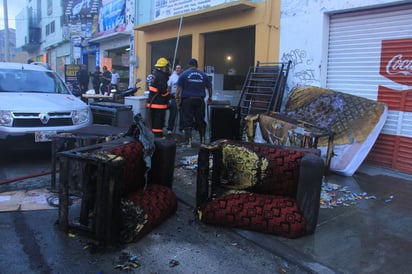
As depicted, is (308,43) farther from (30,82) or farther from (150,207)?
(30,82)

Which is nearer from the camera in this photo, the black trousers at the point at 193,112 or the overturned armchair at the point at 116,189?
the overturned armchair at the point at 116,189

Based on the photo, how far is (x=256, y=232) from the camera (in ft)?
13.3

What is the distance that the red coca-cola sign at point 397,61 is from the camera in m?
6.43

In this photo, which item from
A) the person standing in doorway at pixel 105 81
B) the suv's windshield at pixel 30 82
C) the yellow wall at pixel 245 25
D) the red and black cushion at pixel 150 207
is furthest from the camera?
the person standing in doorway at pixel 105 81

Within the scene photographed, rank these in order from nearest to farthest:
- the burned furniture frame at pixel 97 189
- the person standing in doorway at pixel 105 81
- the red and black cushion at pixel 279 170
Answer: the burned furniture frame at pixel 97 189
the red and black cushion at pixel 279 170
the person standing in doorway at pixel 105 81

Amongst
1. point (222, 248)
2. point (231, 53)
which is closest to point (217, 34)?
point (231, 53)

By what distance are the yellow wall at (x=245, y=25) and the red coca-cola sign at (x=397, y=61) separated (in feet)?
8.41

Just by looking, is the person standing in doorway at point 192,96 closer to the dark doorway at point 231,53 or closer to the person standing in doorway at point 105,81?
the dark doorway at point 231,53

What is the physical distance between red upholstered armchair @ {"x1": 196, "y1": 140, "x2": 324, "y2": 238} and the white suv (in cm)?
333

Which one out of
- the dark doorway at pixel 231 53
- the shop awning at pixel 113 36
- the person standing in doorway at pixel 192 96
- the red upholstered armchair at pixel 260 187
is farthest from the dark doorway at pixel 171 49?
the red upholstered armchair at pixel 260 187

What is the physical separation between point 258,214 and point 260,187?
1.49 feet

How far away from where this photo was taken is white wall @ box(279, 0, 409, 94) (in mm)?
7637

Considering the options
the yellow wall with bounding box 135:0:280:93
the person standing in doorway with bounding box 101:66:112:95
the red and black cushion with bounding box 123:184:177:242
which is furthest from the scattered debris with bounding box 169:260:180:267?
the person standing in doorway with bounding box 101:66:112:95

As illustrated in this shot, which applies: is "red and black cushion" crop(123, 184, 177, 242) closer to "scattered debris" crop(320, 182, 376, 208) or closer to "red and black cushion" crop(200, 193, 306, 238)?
"red and black cushion" crop(200, 193, 306, 238)
